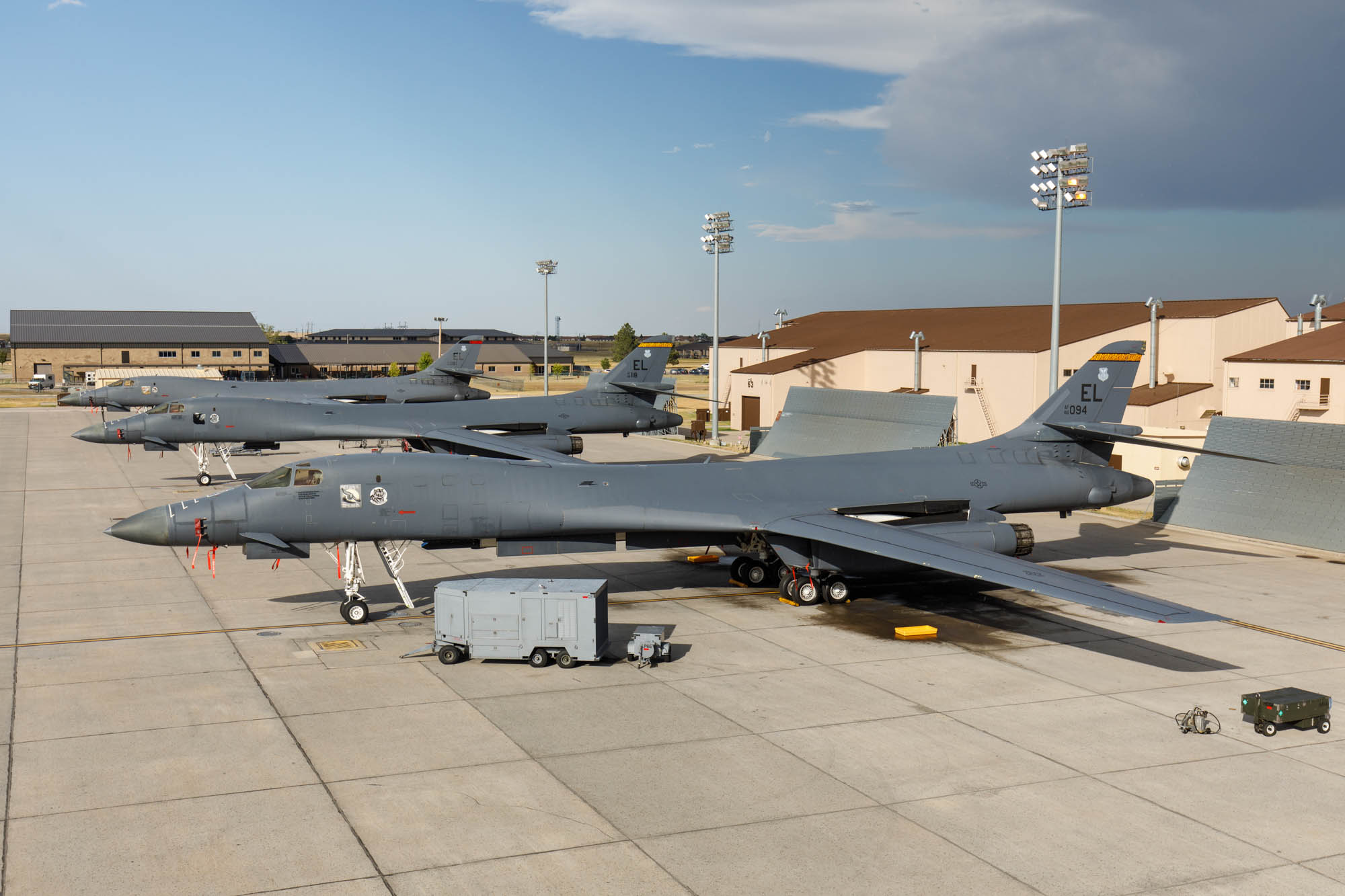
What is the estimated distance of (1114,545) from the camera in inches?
1238

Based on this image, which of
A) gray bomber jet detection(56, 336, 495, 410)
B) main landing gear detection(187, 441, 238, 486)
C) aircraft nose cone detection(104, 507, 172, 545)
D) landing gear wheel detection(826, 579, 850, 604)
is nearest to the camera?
aircraft nose cone detection(104, 507, 172, 545)

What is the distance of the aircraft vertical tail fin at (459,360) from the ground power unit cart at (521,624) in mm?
45009

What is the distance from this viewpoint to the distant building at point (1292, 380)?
44.7m

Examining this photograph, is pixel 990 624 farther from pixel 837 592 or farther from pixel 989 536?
pixel 837 592

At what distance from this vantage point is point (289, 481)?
2167 centimetres

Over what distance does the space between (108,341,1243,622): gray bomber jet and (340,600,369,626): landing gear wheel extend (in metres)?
0.04

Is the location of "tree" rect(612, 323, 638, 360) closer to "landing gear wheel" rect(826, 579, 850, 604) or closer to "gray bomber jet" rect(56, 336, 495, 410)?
"gray bomber jet" rect(56, 336, 495, 410)

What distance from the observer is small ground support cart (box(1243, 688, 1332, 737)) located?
15.4 metres

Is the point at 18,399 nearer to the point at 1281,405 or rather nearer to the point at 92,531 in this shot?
the point at 92,531

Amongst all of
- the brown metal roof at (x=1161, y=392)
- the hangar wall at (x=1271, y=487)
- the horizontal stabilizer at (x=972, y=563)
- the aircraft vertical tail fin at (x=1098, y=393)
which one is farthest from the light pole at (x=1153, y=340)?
the horizontal stabilizer at (x=972, y=563)

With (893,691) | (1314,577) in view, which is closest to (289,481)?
(893,691)

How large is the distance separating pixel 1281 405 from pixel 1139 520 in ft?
52.8

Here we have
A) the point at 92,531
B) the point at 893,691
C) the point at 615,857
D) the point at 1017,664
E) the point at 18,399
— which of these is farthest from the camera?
the point at 18,399

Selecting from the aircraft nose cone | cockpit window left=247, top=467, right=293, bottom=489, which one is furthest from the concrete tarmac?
cockpit window left=247, top=467, right=293, bottom=489
